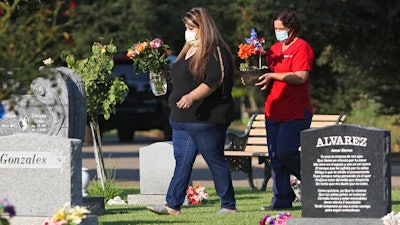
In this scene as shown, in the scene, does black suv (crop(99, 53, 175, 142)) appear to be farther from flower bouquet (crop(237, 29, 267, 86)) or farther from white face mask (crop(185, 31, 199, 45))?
white face mask (crop(185, 31, 199, 45))

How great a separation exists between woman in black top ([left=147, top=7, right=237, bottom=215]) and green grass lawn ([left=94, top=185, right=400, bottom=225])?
0.91 ft

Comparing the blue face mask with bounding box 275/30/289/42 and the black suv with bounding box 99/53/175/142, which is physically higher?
the blue face mask with bounding box 275/30/289/42

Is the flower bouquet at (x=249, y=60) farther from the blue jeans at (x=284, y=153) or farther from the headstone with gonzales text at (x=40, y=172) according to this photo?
the headstone with gonzales text at (x=40, y=172)

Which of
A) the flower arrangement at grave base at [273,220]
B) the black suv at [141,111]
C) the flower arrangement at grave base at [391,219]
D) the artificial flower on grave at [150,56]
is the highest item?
the artificial flower on grave at [150,56]

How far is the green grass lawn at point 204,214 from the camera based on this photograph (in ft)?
35.7

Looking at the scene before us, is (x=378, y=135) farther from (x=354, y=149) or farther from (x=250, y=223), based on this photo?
(x=250, y=223)

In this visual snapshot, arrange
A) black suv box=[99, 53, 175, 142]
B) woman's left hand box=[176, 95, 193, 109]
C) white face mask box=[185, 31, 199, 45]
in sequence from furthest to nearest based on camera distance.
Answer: black suv box=[99, 53, 175, 142] < white face mask box=[185, 31, 199, 45] < woman's left hand box=[176, 95, 193, 109]

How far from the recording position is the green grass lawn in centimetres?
1089

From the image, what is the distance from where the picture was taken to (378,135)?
31.8ft

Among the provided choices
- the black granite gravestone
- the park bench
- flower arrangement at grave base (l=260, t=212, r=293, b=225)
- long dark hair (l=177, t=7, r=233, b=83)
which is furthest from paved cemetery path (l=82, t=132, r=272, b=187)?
the black granite gravestone

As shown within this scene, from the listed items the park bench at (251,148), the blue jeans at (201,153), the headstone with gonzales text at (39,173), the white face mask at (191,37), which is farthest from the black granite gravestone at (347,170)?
the park bench at (251,148)

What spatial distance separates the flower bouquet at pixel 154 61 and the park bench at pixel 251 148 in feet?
10.2

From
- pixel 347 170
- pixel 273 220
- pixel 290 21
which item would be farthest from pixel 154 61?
pixel 347 170

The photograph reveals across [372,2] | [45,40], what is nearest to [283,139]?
[45,40]
